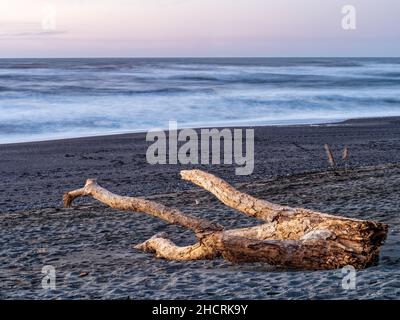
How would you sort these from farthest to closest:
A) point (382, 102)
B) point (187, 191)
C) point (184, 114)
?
point (382, 102)
point (184, 114)
point (187, 191)

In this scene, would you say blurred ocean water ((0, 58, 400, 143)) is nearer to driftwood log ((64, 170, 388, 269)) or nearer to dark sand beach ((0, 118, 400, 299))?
dark sand beach ((0, 118, 400, 299))

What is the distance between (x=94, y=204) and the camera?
10.2 meters

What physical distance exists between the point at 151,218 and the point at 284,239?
10.4ft

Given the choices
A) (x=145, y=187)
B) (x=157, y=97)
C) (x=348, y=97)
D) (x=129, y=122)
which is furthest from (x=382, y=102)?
(x=145, y=187)

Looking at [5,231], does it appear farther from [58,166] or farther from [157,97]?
[157,97]

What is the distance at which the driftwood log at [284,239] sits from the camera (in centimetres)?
540

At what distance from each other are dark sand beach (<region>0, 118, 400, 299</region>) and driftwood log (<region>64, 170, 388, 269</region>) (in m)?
0.14

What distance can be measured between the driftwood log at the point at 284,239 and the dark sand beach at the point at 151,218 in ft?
0.46

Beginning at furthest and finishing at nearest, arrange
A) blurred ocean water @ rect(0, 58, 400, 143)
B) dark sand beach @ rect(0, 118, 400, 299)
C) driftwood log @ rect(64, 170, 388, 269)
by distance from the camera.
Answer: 1. blurred ocean water @ rect(0, 58, 400, 143)
2. driftwood log @ rect(64, 170, 388, 269)
3. dark sand beach @ rect(0, 118, 400, 299)

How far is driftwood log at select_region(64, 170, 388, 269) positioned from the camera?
540 centimetres

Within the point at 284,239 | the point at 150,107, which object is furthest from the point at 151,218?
the point at 150,107

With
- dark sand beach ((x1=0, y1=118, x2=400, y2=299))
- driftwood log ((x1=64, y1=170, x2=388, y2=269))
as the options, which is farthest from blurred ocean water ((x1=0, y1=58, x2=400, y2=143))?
driftwood log ((x1=64, y1=170, x2=388, y2=269))

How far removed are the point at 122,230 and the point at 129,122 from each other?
18440 mm

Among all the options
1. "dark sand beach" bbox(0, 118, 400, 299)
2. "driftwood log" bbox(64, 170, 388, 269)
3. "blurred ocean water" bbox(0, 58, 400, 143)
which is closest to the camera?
"dark sand beach" bbox(0, 118, 400, 299)
